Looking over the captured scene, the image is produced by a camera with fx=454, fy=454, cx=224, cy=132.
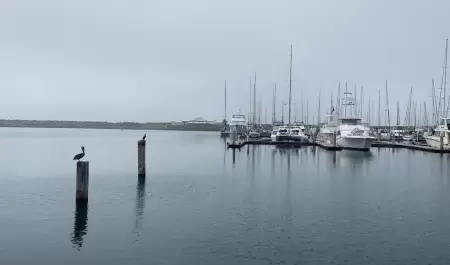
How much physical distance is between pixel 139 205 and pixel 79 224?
13.4 feet

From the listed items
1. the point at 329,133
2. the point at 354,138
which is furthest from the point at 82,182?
the point at 329,133

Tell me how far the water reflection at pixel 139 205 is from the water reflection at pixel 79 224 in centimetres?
191

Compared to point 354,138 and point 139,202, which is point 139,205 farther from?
point 354,138

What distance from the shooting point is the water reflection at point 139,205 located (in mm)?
17484

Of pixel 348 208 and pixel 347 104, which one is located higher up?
pixel 347 104

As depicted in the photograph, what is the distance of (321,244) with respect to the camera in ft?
48.1

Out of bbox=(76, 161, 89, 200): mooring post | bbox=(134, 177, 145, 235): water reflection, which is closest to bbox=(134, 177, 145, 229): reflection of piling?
bbox=(134, 177, 145, 235): water reflection

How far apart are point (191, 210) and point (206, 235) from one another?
4294 mm

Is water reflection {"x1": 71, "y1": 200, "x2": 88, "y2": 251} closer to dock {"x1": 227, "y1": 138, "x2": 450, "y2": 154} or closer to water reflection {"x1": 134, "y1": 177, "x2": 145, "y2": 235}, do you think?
water reflection {"x1": 134, "y1": 177, "x2": 145, "y2": 235}

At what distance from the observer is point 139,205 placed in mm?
21031

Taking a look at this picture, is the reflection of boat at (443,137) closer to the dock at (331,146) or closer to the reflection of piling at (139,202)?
the dock at (331,146)

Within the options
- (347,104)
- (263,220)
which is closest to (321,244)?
(263,220)

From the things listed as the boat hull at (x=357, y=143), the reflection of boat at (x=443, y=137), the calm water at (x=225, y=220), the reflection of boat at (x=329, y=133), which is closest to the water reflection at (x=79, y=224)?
the calm water at (x=225, y=220)

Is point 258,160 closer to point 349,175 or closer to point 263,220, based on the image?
point 349,175
